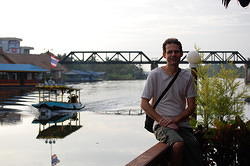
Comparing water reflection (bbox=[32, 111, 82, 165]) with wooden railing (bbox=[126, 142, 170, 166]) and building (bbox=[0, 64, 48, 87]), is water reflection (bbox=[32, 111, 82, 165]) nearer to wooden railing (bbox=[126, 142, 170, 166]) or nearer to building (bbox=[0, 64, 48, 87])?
wooden railing (bbox=[126, 142, 170, 166])

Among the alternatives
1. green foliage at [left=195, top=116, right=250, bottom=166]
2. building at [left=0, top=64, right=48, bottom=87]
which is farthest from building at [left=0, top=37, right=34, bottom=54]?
green foliage at [left=195, top=116, right=250, bottom=166]

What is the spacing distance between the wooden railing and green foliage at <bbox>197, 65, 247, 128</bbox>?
4.06ft

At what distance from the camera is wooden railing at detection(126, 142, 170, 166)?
257cm

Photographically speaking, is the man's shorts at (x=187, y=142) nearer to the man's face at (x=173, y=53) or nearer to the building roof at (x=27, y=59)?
the man's face at (x=173, y=53)

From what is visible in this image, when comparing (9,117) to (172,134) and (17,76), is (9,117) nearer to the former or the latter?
(172,134)

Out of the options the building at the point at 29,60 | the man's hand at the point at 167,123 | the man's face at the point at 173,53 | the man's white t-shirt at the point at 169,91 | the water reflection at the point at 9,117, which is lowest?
the water reflection at the point at 9,117

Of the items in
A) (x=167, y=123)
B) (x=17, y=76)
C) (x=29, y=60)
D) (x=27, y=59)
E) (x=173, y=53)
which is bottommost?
(x=17, y=76)

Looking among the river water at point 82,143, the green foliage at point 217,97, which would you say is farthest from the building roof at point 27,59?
the green foliage at point 217,97

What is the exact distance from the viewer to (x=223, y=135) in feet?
11.8

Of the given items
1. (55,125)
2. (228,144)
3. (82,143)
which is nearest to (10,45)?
(55,125)

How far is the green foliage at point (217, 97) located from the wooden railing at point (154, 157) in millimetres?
1238

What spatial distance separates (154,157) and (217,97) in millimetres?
1785

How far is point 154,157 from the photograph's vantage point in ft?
8.99

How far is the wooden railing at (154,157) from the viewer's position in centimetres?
257
